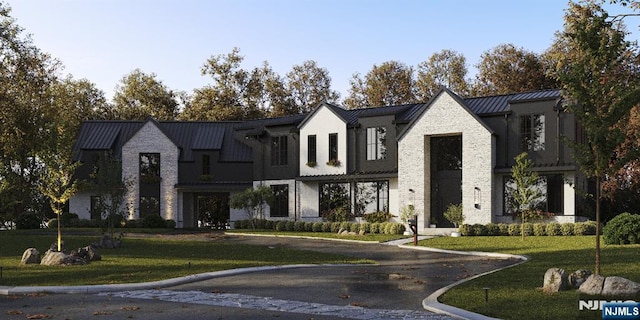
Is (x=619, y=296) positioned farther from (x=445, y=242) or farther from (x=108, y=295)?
(x=445, y=242)

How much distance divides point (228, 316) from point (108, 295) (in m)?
4.29

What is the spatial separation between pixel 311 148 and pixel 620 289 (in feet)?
114

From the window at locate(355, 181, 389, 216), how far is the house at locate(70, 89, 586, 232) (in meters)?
0.07

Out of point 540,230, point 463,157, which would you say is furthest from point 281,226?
point 540,230

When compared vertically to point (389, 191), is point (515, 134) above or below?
above

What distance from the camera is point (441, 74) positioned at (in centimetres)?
6681

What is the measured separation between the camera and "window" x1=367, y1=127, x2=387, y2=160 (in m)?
44.2

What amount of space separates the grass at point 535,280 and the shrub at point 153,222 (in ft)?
77.0

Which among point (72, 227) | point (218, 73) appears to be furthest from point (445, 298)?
point (218, 73)

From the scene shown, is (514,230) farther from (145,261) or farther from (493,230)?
(145,261)

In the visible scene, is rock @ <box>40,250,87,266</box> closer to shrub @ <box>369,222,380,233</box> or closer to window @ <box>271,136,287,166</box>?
shrub @ <box>369,222,380,233</box>

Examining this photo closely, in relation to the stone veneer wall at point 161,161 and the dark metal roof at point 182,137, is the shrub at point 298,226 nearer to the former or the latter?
the dark metal roof at point 182,137

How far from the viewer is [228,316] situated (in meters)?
12.5

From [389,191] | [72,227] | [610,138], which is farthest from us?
[72,227]
